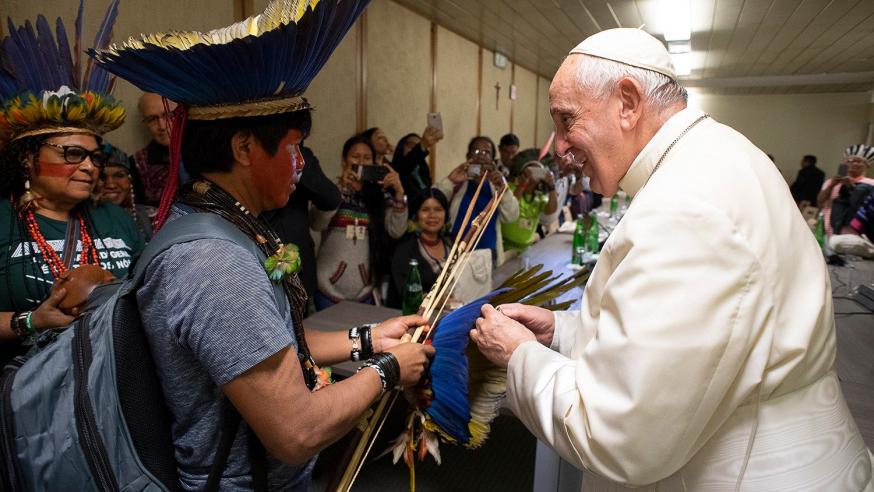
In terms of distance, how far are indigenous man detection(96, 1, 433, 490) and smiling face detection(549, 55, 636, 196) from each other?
421 mm

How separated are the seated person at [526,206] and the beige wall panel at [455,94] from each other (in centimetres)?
200

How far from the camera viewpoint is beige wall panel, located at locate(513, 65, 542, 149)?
8141mm

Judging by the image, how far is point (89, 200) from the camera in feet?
5.67

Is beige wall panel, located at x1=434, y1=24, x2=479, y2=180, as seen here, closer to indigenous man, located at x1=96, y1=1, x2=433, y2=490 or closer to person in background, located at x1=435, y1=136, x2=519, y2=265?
person in background, located at x1=435, y1=136, x2=519, y2=265

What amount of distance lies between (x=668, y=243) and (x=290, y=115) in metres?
0.75

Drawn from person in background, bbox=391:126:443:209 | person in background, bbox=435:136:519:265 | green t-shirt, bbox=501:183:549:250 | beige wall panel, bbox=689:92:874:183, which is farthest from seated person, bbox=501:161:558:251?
beige wall panel, bbox=689:92:874:183

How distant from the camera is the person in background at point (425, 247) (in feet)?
8.73

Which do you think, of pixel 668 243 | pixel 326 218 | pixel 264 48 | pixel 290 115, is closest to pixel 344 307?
pixel 326 218

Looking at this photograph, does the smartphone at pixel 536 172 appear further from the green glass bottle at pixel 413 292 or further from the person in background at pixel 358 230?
the green glass bottle at pixel 413 292

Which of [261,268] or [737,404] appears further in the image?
[261,268]

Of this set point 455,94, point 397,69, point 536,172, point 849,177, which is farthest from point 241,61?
point 455,94

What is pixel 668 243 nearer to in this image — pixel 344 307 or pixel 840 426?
pixel 840 426

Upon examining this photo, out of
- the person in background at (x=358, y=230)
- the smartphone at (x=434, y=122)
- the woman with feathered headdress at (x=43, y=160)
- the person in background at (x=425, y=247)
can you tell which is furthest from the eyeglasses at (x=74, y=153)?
the smartphone at (x=434, y=122)

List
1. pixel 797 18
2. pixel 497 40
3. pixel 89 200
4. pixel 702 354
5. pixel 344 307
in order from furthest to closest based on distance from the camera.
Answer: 1. pixel 497 40
2. pixel 797 18
3. pixel 344 307
4. pixel 89 200
5. pixel 702 354
